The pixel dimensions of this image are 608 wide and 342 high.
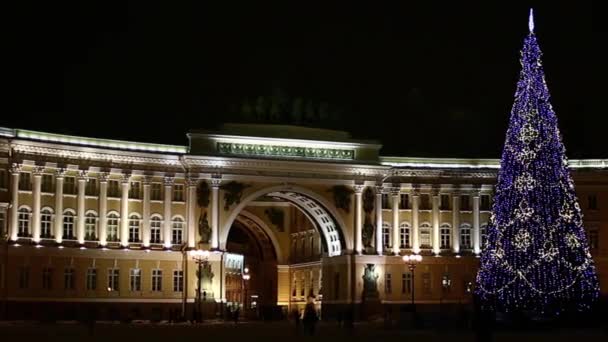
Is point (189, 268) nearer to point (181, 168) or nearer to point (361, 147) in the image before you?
point (181, 168)

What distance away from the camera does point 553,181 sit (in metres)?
55.8

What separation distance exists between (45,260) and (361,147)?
26469 mm

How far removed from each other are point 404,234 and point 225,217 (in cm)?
1586

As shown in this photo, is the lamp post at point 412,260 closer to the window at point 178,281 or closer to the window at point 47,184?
the window at point 178,281

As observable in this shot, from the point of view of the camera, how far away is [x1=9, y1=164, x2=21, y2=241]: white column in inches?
2992

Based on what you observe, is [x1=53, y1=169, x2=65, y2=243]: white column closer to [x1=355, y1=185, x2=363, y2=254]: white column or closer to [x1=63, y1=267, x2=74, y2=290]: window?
[x1=63, y1=267, x2=74, y2=290]: window

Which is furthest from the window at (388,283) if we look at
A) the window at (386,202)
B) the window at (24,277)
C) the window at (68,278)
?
the window at (24,277)

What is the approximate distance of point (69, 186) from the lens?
264ft

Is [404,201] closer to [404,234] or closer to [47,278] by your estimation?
[404,234]

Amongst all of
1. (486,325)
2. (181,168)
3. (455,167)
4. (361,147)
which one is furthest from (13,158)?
(486,325)

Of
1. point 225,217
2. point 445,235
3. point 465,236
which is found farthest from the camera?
point 465,236

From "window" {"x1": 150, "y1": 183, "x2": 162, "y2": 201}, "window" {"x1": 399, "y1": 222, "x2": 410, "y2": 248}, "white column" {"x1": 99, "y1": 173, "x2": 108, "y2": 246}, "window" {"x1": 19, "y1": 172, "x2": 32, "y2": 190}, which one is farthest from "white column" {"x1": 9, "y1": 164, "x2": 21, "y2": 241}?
"window" {"x1": 399, "y1": 222, "x2": 410, "y2": 248}

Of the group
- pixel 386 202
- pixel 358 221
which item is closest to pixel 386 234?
pixel 386 202

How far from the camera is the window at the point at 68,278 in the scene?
78.9 m
